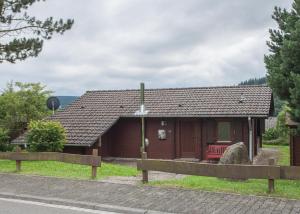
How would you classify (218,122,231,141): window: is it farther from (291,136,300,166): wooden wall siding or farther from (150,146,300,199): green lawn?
(150,146,300,199): green lawn

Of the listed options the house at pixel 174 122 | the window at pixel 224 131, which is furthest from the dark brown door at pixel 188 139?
the window at pixel 224 131

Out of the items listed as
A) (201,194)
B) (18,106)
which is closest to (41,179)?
(201,194)

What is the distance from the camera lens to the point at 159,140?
26.8 metres

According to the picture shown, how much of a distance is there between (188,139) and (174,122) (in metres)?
1.25

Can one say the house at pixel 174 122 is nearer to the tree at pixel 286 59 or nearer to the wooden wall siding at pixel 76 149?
the wooden wall siding at pixel 76 149

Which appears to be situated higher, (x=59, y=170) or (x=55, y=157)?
(x=55, y=157)

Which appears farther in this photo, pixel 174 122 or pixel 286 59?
pixel 174 122

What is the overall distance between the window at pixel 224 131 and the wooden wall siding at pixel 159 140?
8.85 ft

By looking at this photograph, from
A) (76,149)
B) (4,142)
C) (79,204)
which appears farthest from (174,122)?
(79,204)

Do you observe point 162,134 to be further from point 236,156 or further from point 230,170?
point 230,170

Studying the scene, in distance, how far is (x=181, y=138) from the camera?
2648cm

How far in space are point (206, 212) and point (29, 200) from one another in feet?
14.8

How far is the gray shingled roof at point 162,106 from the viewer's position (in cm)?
2494

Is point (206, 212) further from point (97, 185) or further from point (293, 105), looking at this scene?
point (293, 105)
